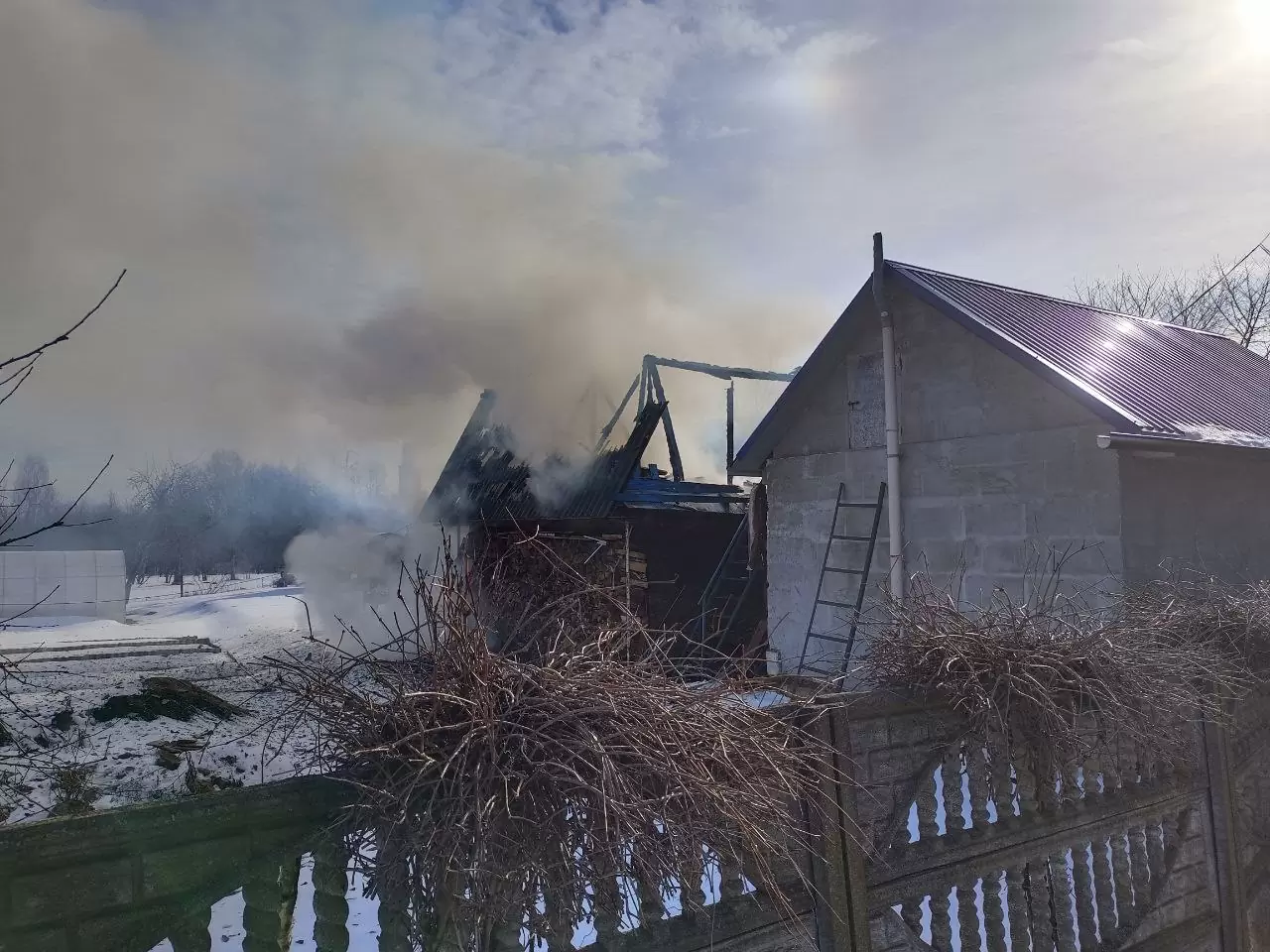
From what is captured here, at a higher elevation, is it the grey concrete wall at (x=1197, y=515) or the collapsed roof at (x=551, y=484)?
the collapsed roof at (x=551, y=484)

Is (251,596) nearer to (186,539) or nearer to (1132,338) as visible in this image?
(186,539)

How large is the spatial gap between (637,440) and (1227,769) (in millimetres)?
9643

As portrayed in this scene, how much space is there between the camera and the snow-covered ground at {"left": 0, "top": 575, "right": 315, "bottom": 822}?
246 inches

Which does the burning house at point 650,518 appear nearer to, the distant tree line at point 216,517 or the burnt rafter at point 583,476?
the burnt rafter at point 583,476

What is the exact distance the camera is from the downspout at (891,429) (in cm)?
835

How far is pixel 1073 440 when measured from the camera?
23.2 feet

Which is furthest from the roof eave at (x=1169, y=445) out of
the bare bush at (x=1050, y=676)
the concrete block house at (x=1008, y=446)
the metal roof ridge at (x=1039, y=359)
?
the bare bush at (x=1050, y=676)

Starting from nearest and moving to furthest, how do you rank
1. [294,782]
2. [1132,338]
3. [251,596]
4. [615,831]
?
[615,831] → [294,782] → [1132,338] → [251,596]

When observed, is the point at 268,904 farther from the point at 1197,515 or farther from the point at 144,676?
the point at 144,676

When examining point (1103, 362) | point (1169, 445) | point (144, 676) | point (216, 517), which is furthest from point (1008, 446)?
point (216, 517)

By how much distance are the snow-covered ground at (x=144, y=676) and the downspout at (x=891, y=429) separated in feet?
18.6

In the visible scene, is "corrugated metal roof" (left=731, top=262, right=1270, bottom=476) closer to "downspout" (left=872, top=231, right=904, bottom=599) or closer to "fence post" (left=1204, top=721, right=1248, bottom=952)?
"downspout" (left=872, top=231, right=904, bottom=599)

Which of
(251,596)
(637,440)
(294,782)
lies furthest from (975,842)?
(251,596)

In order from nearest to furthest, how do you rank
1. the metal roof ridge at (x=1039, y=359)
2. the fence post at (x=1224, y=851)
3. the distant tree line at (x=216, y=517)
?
the fence post at (x=1224, y=851), the metal roof ridge at (x=1039, y=359), the distant tree line at (x=216, y=517)
